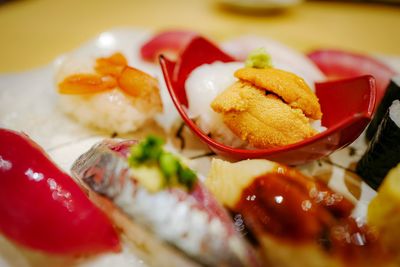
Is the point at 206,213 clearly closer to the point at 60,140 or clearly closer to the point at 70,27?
the point at 60,140

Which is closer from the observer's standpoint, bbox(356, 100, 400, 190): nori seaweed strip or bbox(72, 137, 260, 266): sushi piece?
bbox(72, 137, 260, 266): sushi piece

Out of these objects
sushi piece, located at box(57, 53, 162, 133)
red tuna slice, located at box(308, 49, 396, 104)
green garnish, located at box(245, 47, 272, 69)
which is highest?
green garnish, located at box(245, 47, 272, 69)

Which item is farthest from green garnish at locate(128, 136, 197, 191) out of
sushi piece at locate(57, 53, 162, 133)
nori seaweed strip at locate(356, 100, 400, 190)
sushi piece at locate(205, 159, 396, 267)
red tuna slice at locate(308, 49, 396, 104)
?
red tuna slice at locate(308, 49, 396, 104)

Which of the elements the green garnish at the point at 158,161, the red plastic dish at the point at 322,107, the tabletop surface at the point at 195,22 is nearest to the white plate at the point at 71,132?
the red plastic dish at the point at 322,107

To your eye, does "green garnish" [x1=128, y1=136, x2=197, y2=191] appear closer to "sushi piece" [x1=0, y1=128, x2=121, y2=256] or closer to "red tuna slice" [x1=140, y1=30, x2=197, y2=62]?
"sushi piece" [x1=0, y1=128, x2=121, y2=256]

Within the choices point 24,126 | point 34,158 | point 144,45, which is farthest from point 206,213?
point 144,45

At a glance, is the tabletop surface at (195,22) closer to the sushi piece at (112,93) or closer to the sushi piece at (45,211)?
the sushi piece at (112,93)
